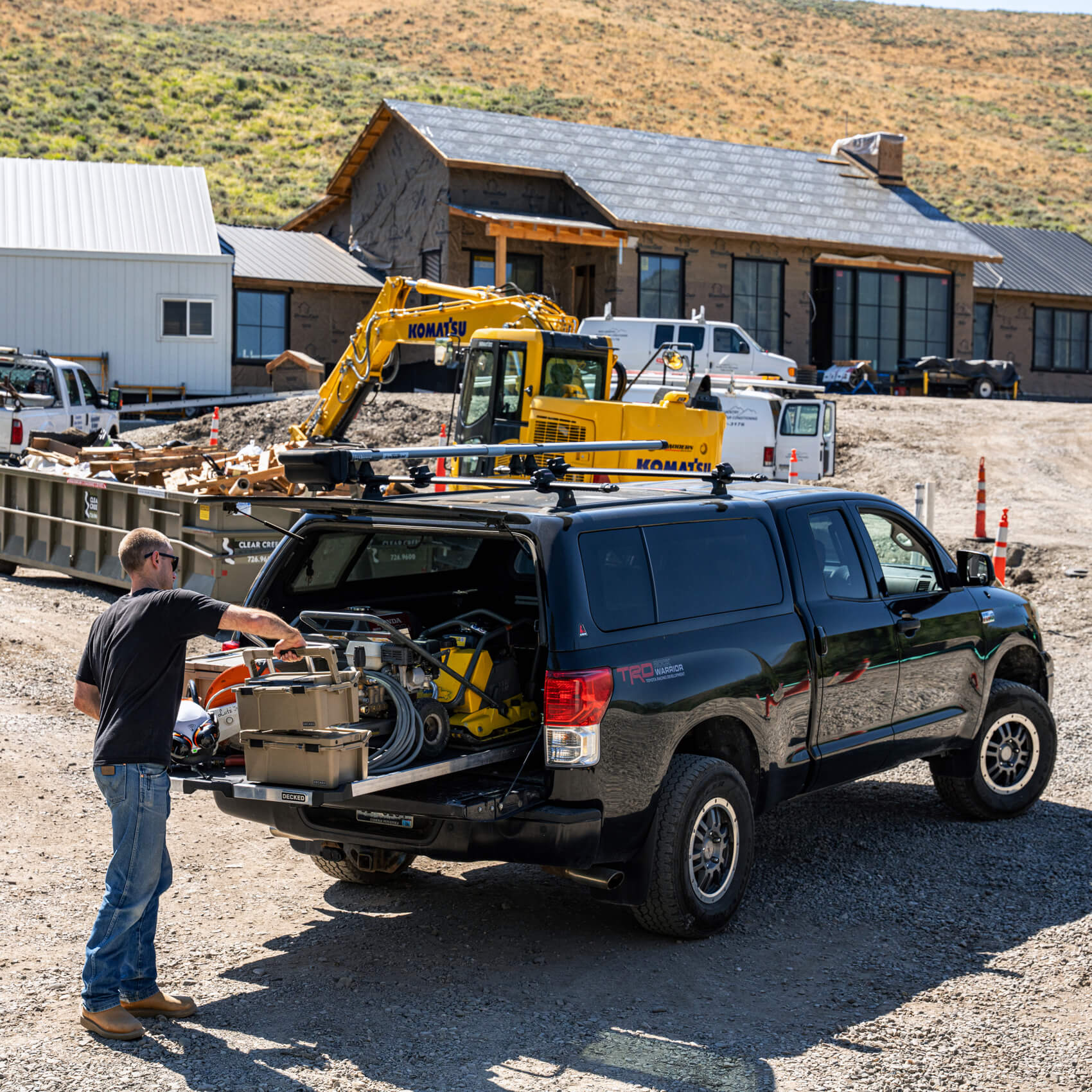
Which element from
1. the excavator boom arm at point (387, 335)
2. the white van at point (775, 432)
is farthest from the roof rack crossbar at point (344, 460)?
the white van at point (775, 432)

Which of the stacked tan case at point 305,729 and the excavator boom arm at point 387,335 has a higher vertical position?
the excavator boom arm at point 387,335

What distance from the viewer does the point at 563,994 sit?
215 inches

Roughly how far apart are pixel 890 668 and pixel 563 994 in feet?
8.80

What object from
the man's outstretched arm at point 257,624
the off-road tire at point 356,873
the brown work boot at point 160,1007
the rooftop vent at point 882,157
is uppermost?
the rooftop vent at point 882,157

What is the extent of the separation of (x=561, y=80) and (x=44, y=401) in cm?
7728

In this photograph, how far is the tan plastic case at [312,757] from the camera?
16.6 feet

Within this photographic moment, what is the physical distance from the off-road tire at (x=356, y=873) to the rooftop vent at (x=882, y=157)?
35.1 metres

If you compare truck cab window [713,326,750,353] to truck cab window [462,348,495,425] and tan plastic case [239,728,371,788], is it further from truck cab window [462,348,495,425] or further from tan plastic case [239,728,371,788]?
tan plastic case [239,728,371,788]

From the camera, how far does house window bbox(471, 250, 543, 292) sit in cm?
3328

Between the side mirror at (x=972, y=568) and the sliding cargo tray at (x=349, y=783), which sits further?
the side mirror at (x=972, y=568)

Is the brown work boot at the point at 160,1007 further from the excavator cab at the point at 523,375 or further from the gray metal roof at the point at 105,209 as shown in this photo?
the gray metal roof at the point at 105,209

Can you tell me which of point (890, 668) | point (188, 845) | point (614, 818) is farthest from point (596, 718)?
point (188, 845)

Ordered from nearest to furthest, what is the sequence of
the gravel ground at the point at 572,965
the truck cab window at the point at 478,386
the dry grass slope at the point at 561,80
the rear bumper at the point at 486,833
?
the gravel ground at the point at 572,965
the rear bumper at the point at 486,833
the truck cab window at the point at 478,386
the dry grass slope at the point at 561,80

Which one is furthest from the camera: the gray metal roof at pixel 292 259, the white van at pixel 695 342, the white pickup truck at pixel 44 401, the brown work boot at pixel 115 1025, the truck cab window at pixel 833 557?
the gray metal roof at pixel 292 259
